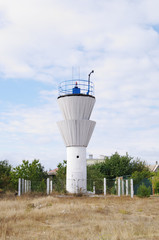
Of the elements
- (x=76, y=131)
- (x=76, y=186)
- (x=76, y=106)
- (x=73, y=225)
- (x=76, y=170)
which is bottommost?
(x=73, y=225)

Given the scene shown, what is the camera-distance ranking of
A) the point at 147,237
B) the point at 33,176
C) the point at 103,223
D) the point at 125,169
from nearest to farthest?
the point at 147,237
the point at 103,223
the point at 33,176
the point at 125,169

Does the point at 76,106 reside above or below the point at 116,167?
above

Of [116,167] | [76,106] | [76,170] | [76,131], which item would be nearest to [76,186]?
[76,170]

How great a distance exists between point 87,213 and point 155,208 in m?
5.59

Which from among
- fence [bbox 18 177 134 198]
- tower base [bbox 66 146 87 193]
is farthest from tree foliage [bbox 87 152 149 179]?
tower base [bbox 66 146 87 193]

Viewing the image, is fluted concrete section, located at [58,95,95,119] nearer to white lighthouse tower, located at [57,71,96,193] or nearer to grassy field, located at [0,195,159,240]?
white lighthouse tower, located at [57,71,96,193]

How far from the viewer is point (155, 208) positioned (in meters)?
19.3

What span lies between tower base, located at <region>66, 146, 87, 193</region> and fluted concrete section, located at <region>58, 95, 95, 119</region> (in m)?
3.32

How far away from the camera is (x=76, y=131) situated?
30.0 metres

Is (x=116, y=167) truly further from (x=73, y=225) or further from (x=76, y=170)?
(x=73, y=225)

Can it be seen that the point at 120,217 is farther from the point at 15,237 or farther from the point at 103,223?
the point at 15,237

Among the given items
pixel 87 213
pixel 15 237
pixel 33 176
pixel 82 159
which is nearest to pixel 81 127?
pixel 82 159

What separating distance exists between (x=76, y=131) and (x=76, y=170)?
3.93m

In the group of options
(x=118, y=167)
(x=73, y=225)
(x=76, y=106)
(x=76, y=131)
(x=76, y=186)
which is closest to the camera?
(x=73, y=225)
